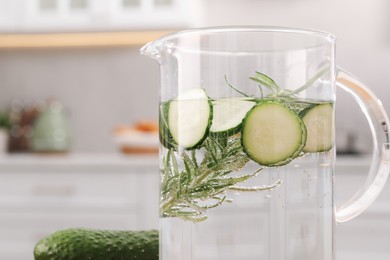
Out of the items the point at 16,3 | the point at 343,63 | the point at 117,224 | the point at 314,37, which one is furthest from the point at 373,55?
the point at 314,37

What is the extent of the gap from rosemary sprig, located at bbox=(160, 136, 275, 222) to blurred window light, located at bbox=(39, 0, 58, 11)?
2213 millimetres

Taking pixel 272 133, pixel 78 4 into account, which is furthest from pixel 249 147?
pixel 78 4

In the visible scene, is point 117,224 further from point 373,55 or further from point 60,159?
point 373,55

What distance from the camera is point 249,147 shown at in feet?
1.68

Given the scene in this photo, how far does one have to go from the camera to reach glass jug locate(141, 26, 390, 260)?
520 millimetres

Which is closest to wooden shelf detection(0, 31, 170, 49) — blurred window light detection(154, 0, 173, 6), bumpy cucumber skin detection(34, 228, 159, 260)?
blurred window light detection(154, 0, 173, 6)

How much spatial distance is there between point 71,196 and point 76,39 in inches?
30.2

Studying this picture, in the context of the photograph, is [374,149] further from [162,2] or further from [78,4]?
[78,4]

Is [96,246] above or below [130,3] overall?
below

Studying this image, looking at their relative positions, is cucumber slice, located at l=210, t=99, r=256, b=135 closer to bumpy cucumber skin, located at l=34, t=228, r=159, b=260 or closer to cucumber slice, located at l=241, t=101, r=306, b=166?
cucumber slice, located at l=241, t=101, r=306, b=166

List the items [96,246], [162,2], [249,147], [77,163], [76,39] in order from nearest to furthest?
[249,147] < [96,246] < [77,163] < [162,2] < [76,39]

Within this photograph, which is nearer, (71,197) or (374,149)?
(374,149)

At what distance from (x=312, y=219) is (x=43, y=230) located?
1912mm

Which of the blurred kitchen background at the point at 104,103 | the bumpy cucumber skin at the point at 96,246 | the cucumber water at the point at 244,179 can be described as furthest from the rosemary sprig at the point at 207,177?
the blurred kitchen background at the point at 104,103
